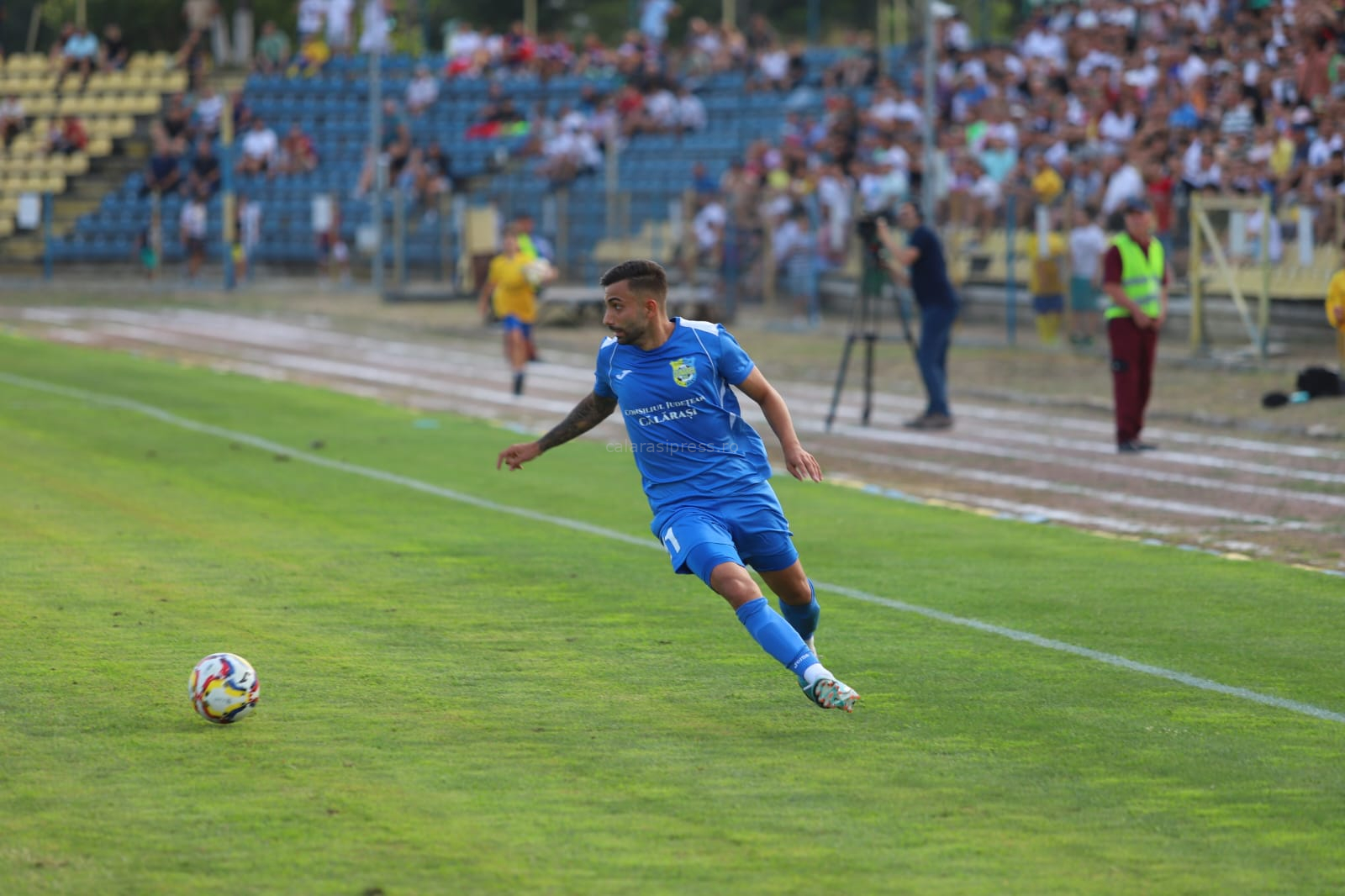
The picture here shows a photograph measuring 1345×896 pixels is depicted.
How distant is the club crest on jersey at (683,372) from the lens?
299 inches

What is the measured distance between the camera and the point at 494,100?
44.0m

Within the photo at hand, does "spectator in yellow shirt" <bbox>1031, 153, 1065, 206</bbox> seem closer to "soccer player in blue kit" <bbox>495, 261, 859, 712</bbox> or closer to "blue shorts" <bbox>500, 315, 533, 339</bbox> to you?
"blue shorts" <bbox>500, 315, 533, 339</bbox>

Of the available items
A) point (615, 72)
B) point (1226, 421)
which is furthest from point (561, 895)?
point (615, 72)

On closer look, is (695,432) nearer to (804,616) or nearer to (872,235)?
(804,616)

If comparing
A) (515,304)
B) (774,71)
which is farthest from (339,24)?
(515,304)

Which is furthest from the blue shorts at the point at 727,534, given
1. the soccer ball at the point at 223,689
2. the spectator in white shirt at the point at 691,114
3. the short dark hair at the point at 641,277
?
the spectator in white shirt at the point at 691,114

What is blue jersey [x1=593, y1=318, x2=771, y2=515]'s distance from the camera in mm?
7621

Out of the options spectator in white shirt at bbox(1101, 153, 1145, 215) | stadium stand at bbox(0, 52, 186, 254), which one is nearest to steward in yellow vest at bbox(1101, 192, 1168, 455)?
spectator in white shirt at bbox(1101, 153, 1145, 215)

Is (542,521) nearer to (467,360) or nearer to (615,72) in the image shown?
(467,360)

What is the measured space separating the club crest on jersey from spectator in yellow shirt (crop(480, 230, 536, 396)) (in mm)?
14910

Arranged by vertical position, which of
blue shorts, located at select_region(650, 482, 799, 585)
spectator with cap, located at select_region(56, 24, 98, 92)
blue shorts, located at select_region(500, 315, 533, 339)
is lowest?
blue shorts, located at select_region(650, 482, 799, 585)

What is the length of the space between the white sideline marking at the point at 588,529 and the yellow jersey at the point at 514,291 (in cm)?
460

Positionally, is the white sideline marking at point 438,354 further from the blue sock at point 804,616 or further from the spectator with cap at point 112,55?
the spectator with cap at point 112,55

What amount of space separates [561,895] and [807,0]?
56.1m
